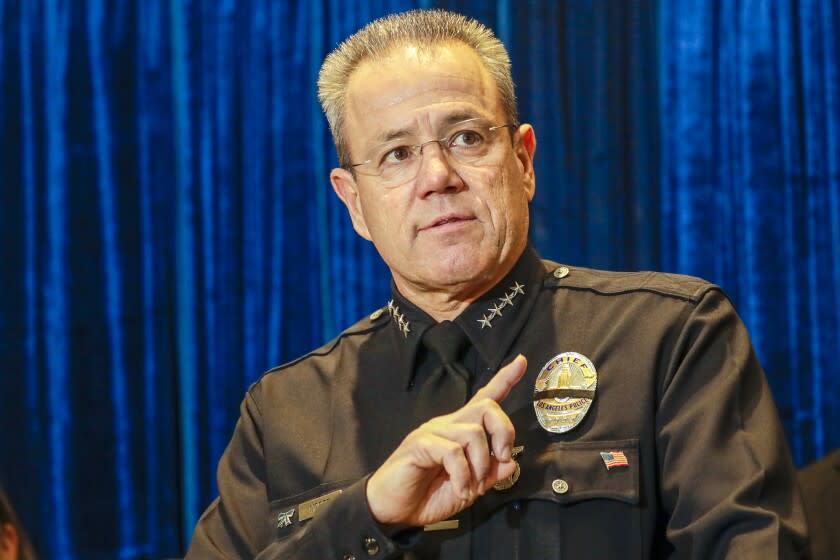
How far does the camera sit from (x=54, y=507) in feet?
9.60

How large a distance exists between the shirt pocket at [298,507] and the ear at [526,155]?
2.15 ft

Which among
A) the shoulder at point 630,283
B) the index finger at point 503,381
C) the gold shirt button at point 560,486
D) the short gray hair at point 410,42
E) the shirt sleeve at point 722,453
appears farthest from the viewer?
the short gray hair at point 410,42

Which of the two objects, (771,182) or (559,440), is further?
(771,182)

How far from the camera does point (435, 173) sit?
199 centimetres

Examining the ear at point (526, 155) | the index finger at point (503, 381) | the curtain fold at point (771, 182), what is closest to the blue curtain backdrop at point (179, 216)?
the curtain fold at point (771, 182)

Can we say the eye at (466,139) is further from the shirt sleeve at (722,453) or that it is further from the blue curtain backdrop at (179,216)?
the blue curtain backdrop at (179,216)

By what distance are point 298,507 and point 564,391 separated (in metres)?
0.51

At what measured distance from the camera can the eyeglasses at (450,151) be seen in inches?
80.6

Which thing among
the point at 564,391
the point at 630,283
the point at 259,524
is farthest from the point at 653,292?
the point at 259,524

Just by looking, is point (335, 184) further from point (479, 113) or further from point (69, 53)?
point (69, 53)

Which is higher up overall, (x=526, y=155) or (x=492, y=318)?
(x=526, y=155)

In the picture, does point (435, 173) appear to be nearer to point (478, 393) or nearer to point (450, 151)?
point (450, 151)

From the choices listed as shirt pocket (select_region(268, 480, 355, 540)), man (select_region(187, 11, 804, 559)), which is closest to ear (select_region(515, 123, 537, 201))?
man (select_region(187, 11, 804, 559))

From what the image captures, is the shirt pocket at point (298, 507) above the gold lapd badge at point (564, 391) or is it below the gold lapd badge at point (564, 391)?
below
